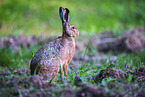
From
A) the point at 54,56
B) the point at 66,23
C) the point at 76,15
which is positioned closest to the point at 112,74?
the point at 54,56

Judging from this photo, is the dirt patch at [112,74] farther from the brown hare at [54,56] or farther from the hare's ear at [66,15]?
the hare's ear at [66,15]

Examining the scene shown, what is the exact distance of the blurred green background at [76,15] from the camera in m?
9.87

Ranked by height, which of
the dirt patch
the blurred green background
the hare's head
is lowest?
the dirt patch

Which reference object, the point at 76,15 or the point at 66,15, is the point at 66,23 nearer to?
the point at 66,15

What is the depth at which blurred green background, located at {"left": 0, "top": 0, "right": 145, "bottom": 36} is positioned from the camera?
987 centimetres

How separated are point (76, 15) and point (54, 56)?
8.03m

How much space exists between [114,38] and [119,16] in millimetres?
3955

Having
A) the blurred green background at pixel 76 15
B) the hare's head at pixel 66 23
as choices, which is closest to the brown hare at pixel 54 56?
the hare's head at pixel 66 23

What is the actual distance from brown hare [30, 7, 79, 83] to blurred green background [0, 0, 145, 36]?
17.7 feet

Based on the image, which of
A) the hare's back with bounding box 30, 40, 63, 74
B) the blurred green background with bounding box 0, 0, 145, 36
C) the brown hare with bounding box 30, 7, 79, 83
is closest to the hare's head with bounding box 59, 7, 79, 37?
the brown hare with bounding box 30, 7, 79, 83

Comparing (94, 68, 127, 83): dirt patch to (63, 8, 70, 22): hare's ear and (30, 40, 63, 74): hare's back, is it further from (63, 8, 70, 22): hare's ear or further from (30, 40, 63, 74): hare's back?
(63, 8, 70, 22): hare's ear

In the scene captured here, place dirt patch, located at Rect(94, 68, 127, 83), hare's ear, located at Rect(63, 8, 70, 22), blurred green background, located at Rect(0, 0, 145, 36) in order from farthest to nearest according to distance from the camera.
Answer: blurred green background, located at Rect(0, 0, 145, 36)
hare's ear, located at Rect(63, 8, 70, 22)
dirt patch, located at Rect(94, 68, 127, 83)

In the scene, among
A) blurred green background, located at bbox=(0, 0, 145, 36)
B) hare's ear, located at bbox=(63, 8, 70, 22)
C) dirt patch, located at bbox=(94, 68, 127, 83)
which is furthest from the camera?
blurred green background, located at bbox=(0, 0, 145, 36)

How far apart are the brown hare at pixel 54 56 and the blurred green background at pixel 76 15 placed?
541 centimetres
